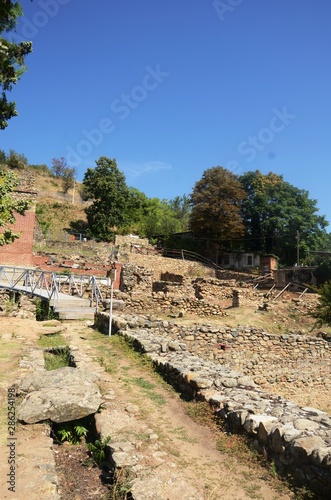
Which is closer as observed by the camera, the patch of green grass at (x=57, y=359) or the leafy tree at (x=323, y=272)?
the patch of green grass at (x=57, y=359)

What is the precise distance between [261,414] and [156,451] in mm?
1569

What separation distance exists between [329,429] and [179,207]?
74.0 metres

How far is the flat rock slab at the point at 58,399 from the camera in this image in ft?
16.1

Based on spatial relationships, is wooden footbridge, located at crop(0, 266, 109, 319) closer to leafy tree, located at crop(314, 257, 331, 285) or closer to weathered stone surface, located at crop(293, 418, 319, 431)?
weathered stone surface, located at crop(293, 418, 319, 431)

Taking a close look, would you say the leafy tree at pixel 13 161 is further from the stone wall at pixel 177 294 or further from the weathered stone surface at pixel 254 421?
the weathered stone surface at pixel 254 421

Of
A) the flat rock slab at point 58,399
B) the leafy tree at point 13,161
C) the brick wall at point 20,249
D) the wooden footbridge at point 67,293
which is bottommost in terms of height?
the flat rock slab at point 58,399

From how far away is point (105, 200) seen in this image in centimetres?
4022

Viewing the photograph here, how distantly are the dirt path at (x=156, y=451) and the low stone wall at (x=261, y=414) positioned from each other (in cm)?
29

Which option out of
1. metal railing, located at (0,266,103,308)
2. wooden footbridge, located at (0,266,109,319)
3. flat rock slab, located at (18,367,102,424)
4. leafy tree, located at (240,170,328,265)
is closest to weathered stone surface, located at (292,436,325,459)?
flat rock slab, located at (18,367,102,424)

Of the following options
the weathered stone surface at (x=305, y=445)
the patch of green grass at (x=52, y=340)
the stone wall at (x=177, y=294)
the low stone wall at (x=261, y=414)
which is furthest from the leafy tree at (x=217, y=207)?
the weathered stone surface at (x=305, y=445)

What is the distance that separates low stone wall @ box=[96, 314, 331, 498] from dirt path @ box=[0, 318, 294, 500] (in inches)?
11.5

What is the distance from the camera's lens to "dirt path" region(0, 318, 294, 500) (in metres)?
3.67

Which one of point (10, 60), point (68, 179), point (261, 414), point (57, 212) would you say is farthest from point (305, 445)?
point (68, 179)

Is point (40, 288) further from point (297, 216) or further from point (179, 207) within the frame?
point (179, 207)
